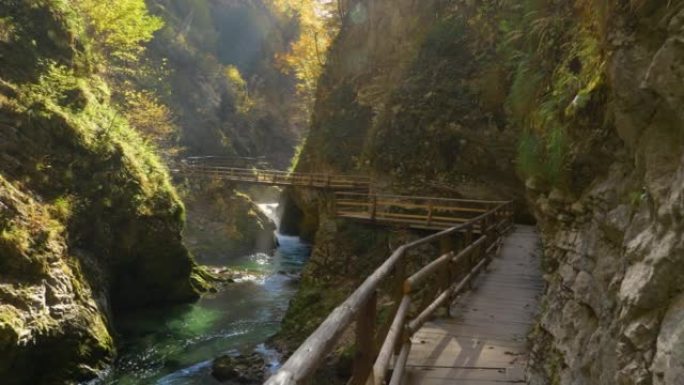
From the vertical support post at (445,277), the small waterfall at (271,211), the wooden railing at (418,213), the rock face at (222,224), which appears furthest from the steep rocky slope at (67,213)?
the small waterfall at (271,211)

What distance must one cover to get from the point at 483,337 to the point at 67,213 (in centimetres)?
1195

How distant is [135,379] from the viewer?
1214 centimetres

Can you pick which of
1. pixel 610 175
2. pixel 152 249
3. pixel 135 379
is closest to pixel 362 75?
pixel 152 249

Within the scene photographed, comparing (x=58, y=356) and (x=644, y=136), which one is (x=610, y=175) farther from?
(x=58, y=356)

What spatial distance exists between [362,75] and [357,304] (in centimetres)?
2492

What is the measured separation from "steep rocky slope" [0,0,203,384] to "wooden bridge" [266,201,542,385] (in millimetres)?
8265

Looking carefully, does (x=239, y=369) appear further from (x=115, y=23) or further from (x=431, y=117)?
(x=115, y=23)

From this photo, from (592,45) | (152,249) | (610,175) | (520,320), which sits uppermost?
(592,45)

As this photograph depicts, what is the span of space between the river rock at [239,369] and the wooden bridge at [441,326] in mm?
6219

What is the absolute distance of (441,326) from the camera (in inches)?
261

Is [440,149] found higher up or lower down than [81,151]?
higher up

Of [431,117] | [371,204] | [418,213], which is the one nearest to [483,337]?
[371,204]

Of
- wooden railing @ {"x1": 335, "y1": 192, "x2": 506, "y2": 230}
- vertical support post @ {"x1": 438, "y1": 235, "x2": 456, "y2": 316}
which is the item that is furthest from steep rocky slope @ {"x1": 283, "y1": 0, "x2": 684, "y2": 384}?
wooden railing @ {"x1": 335, "y1": 192, "x2": 506, "y2": 230}

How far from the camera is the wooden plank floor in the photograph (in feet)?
16.6
